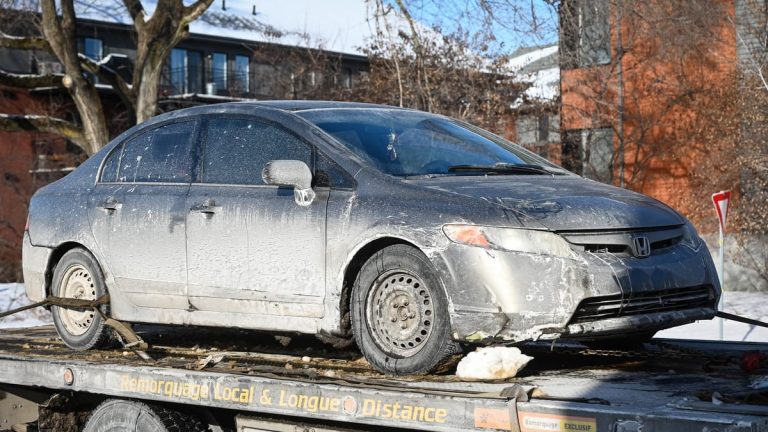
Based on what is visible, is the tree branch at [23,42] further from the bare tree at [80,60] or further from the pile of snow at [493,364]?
the pile of snow at [493,364]

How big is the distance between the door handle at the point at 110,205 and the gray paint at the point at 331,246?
0.09ft

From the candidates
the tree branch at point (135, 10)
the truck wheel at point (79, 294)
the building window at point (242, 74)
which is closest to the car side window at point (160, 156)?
the truck wheel at point (79, 294)

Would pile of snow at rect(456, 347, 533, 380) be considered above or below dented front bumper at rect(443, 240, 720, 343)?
below

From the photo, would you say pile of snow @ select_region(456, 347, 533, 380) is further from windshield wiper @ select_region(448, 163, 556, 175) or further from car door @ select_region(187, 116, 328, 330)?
windshield wiper @ select_region(448, 163, 556, 175)

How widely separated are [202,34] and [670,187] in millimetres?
24684

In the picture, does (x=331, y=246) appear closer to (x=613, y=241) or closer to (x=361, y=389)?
(x=361, y=389)

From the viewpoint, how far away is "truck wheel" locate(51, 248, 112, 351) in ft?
20.6

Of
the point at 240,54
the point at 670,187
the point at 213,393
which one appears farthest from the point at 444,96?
the point at 240,54

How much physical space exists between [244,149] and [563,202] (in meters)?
1.96

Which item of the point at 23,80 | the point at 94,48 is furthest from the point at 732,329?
the point at 94,48

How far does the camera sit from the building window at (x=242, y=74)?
45344mm

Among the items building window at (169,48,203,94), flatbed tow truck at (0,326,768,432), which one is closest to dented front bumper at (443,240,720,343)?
flatbed tow truck at (0,326,768,432)

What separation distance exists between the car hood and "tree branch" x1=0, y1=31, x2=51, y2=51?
19259 millimetres

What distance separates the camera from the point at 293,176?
5.19 meters
